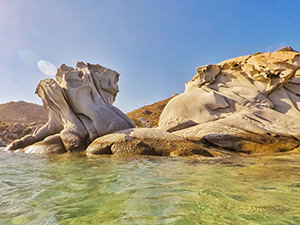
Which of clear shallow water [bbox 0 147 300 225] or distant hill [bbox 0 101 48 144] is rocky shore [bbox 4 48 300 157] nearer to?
clear shallow water [bbox 0 147 300 225]

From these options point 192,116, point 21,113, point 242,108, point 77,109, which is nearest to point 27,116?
point 21,113

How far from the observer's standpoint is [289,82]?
9.68 metres

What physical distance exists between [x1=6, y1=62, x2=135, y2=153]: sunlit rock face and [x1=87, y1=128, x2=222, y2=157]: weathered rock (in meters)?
1.33

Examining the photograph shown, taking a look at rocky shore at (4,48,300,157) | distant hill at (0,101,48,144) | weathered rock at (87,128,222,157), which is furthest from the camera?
distant hill at (0,101,48,144)

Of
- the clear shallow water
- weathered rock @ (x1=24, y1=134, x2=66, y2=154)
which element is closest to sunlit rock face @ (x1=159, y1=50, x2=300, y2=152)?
the clear shallow water

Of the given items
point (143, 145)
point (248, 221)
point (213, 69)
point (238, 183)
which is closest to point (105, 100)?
point (143, 145)

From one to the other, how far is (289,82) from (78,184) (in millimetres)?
11172

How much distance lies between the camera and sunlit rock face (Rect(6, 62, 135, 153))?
277 inches

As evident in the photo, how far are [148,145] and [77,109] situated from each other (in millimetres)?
4008

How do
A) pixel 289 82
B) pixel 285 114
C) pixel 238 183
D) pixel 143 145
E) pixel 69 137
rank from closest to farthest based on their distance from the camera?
pixel 238 183
pixel 143 145
pixel 69 137
pixel 285 114
pixel 289 82

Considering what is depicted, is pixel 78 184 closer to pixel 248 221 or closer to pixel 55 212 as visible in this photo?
pixel 55 212

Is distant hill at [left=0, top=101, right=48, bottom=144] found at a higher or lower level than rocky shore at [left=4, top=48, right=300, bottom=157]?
A: higher

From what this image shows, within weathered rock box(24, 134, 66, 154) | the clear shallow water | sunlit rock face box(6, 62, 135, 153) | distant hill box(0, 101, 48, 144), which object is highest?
distant hill box(0, 101, 48, 144)

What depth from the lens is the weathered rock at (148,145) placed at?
5227 mm
